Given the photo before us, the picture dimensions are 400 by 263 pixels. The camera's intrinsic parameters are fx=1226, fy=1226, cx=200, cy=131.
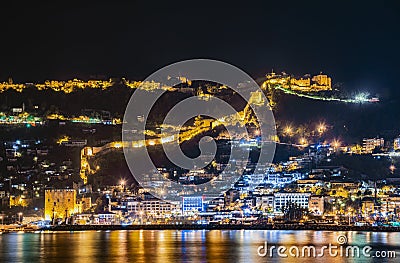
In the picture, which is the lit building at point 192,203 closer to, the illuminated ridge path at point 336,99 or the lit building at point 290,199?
the lit building at point 290,199

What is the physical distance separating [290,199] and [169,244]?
8143mm

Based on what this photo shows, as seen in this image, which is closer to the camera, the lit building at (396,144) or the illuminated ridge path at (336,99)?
the lit building at (396,144)

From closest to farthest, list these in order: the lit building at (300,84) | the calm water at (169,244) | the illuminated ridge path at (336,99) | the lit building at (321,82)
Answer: the calm water at (169,244) < the illuminated ridge path at (336,99) < the lit building at (300,84) < the lit building at (321,82)

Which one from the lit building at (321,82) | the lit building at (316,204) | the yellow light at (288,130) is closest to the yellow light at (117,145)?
the yellow light at (288,130)

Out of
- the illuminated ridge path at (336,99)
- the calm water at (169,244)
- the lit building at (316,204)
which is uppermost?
the illuminated ridge path at (336,99)

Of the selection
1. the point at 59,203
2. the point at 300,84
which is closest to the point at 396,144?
the point at 300,84

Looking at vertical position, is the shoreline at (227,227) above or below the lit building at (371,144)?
below

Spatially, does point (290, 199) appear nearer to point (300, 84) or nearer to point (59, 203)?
point (59, 203)

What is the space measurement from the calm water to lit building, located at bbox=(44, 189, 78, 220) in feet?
4.51

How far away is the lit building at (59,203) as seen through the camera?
3600 centimetres

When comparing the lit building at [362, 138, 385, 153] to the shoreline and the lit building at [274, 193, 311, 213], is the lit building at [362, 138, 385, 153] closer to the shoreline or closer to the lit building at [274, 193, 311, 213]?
the lit building at [274, 193, 311, 213]

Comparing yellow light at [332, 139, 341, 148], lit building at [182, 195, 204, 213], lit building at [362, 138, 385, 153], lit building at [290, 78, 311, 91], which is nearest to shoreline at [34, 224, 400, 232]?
lit building at [182, 195, 204, 213]

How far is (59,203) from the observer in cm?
3625

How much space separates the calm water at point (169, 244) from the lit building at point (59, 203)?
4.51 feet
